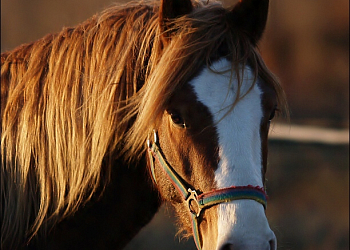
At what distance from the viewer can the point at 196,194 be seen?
2014 mm

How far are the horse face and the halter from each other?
0.02m

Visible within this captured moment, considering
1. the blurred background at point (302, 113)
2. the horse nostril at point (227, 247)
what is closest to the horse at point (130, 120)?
the horse nostril at point (227, 247)

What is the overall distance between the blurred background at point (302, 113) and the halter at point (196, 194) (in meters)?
3.44

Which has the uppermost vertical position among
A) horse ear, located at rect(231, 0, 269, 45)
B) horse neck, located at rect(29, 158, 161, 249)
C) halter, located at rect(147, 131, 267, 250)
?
horse ear, located at rect(231, 0, 269, 45)

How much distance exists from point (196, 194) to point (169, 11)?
82 cm

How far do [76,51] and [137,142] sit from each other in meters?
0.55

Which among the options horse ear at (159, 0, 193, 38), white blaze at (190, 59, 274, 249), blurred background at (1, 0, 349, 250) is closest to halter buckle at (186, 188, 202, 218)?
white blaze at (190, 59, 274, 249)

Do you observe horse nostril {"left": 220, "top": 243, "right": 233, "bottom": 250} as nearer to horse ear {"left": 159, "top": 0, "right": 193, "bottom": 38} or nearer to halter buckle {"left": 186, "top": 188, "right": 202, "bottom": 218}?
halter buckle {"left": 186, "top": 188, "right": 202, "bottom": 218}

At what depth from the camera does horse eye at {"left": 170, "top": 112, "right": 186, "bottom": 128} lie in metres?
2.04

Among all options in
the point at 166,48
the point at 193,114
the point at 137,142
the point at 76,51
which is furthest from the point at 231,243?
the point at 76,51

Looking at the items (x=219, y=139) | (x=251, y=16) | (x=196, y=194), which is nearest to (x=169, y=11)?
(x=251, y=16)

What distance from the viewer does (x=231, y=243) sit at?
5.77 ft

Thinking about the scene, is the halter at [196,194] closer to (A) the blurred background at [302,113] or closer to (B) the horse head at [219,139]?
(B) the horse head at [219,139]

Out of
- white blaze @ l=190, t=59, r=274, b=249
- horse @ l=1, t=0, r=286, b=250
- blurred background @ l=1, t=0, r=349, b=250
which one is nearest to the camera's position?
white blaze @ l=190, t=59, r=274, b=249
